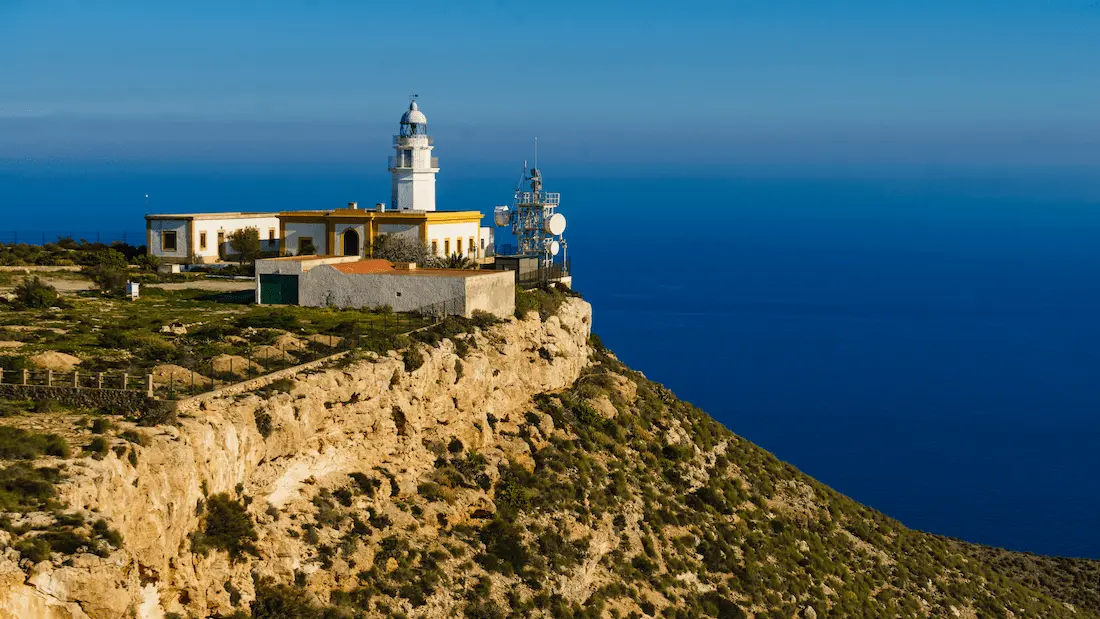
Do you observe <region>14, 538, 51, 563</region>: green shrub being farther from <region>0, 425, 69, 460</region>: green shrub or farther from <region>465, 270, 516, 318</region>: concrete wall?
<region>465, 270, 516, 318</region>: concrete wall

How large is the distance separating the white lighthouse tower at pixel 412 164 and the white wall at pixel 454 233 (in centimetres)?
234

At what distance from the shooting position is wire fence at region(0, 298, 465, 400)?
2131 cm

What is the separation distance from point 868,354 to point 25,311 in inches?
3643

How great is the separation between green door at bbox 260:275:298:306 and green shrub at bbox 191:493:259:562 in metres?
13.4

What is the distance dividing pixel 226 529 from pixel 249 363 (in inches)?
234

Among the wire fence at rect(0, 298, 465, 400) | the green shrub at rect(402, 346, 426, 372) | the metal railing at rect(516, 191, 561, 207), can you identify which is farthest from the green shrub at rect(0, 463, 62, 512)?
the metal railing at rect(516, 191, 561, 207)

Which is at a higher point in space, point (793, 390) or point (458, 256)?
point (458, 256)

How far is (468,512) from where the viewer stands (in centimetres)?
2623

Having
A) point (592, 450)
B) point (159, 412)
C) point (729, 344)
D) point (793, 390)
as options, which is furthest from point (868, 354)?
point (159, 412)

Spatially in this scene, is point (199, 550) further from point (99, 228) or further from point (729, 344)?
point (99, 228)

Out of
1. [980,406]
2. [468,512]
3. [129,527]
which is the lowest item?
[980,406]

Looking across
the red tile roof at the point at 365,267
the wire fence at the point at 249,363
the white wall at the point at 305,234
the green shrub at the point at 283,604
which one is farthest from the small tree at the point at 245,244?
the green shrub at the point at 283,604

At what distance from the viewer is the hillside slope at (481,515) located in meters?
17.6

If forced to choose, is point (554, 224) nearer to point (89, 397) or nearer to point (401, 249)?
point (401, 249)
